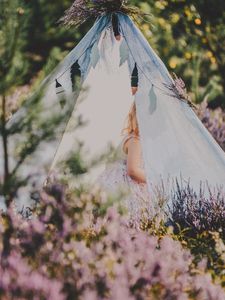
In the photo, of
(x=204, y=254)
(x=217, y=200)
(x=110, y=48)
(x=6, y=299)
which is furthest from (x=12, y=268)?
(x=110, y=48)

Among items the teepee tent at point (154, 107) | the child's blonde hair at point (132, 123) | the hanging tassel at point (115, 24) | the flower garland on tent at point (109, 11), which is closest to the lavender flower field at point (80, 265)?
the teepee tent at point (154, 107)

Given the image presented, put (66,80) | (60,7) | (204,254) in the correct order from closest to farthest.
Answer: (204,254)
(66,80)
(60,7)

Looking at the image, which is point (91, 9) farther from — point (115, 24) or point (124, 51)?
point (124, 51)

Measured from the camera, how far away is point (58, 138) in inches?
116

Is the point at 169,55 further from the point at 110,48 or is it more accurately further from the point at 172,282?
the point at 172,282

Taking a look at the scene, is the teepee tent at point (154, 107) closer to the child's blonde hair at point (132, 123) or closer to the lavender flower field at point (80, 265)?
the child's blonde hair at point (132, 123)

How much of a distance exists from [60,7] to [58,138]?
234 inches

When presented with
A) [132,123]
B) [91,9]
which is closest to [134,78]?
[132,123]

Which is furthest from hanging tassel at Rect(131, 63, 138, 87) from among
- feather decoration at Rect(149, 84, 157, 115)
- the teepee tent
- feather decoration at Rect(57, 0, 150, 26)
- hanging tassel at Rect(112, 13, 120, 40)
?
feather decoration at Rect(57, 0, 150, 26)

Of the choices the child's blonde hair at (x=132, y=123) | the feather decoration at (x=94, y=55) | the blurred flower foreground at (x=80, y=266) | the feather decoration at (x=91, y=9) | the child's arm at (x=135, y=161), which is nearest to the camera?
the blurred flower foreground at (x=80, y=266)

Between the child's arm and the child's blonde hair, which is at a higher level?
the child's blonde hair

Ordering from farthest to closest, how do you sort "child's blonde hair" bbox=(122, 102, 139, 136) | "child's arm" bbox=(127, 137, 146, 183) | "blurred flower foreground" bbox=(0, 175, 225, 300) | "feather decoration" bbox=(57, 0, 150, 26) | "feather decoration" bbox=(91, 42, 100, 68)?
"child's blonde hair" bbox=(122, 102, 139, 136)
"child's arm" bbox=(127, 137, 146, 183)
"feather decoration" bbox=(91, 42, 100, 68)
"feather decoration" bbox=(57, 0, 150, 26)
"blurred flower foreground" bbox=(0, 175, 225, 300)

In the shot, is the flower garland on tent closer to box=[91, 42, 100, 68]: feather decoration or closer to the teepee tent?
the teepee tent

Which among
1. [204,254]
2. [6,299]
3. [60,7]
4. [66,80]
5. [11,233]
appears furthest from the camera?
[60,7]
